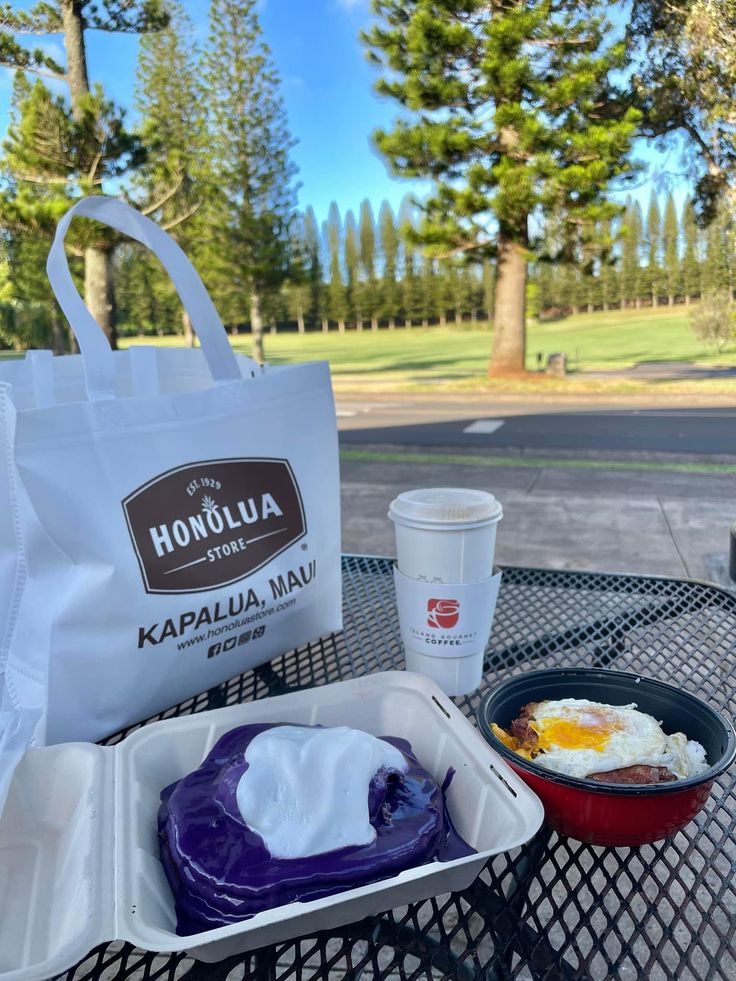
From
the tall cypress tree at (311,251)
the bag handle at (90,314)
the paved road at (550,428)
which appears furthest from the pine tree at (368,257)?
the bag handle at (90,314)

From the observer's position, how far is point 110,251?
8594 millimetres

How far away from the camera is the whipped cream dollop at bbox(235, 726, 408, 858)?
51cm

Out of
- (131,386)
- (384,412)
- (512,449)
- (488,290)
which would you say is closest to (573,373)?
(384,412)

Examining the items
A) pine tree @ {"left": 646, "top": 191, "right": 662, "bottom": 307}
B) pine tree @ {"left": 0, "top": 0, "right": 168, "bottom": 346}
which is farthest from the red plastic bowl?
pine tree @ {"left": 0, "top": 0, "right": 168, "bottom": 346}

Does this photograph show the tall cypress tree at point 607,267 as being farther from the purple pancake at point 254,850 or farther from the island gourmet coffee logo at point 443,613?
the purple pancake at point 254,850

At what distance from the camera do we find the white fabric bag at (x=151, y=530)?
0.77 metres

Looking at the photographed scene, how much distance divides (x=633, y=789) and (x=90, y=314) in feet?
2.55

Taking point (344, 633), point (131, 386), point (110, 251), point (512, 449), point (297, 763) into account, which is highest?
point (110, 251)

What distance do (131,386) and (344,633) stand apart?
0.60 meters

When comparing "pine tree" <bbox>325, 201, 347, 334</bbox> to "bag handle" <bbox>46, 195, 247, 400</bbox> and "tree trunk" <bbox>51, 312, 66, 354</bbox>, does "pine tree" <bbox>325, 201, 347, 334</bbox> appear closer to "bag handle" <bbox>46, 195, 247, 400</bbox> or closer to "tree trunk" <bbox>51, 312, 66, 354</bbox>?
"tree trunk" <bbox>51, 312, 66, 354</bbox>

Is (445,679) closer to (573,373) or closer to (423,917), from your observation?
(423,917)

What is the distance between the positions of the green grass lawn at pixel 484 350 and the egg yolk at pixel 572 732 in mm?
4473

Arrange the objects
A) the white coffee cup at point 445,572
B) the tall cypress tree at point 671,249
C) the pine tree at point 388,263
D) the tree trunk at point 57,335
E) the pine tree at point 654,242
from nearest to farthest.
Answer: the white coffee cup at point 445,572, the tall cypress tree at point 671,249, the pine tree at point 654,242, the tree trunk at point 57,335, the pine tree at point 388,263

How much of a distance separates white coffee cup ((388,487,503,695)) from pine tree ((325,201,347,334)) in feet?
123
